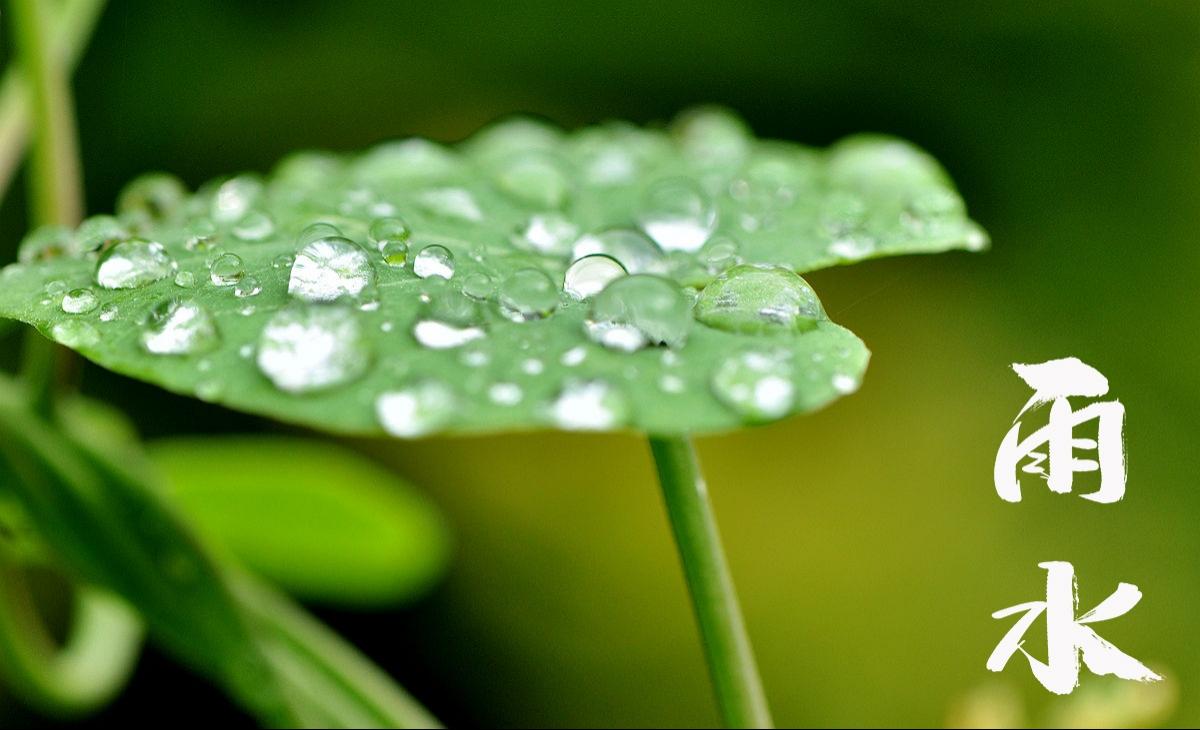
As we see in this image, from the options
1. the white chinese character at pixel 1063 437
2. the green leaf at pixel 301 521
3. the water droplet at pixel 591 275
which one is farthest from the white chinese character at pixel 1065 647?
the green leaf at pixel 301 521

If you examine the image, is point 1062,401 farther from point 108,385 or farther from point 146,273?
point 108,385

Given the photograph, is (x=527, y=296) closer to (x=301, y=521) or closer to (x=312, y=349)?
(x=312, y=349)

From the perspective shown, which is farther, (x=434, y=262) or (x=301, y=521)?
(x=301, y=521)

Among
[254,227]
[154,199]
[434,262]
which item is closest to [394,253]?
[434,262]

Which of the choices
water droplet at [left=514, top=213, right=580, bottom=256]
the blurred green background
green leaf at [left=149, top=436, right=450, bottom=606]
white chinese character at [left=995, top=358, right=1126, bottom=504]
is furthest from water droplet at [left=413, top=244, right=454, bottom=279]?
the blurred green background

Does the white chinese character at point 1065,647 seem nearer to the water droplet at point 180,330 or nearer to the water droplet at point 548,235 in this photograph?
the water droplet at point 548,235

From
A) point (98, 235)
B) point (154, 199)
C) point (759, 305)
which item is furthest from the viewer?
point (154, 199)
